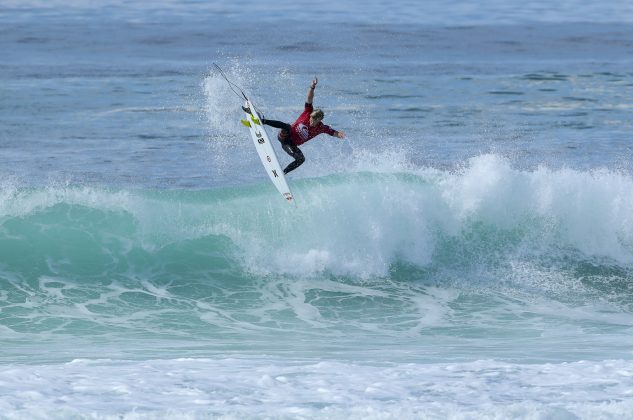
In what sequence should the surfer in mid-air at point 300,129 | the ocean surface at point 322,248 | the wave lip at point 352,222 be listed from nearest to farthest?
the ocean surface at point 322,248 < the surfer in mid-air at point 300,129 < the wave lip at point 352,222

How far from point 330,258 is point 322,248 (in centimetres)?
29

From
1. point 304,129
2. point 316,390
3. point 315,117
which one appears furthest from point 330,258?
point 316,390

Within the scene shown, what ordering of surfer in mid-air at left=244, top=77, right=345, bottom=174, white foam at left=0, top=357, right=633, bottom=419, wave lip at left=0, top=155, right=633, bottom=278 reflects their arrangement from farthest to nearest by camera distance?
wave lip at left=0, top=155, right=633, bottom=278, surfer in mid-air at left=244, top=77, right=345, bottom=174, white foam at left=0, top=357, right=633, bottom=419

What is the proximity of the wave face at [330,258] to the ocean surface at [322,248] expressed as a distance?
A: 37mm

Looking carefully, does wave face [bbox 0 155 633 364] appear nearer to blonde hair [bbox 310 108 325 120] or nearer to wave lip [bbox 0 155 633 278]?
wave lip [bbox 0 155 633 278]

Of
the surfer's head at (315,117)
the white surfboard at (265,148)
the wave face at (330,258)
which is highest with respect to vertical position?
the surfer's head at (315,117)

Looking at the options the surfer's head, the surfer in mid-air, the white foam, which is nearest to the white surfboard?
the surfer in mid-air

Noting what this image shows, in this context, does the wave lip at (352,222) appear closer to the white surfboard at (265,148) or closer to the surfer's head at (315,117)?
the white surfboard at (265,148)

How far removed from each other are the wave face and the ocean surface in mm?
37

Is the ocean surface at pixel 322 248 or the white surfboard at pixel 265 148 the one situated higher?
the white surfboard at pixel 265 148

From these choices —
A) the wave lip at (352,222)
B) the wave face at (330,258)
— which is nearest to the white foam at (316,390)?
the wave face at (330,258)

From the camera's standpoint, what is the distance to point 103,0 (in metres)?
57.8

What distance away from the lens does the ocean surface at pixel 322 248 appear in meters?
10.5

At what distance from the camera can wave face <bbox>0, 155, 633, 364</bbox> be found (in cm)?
1448
